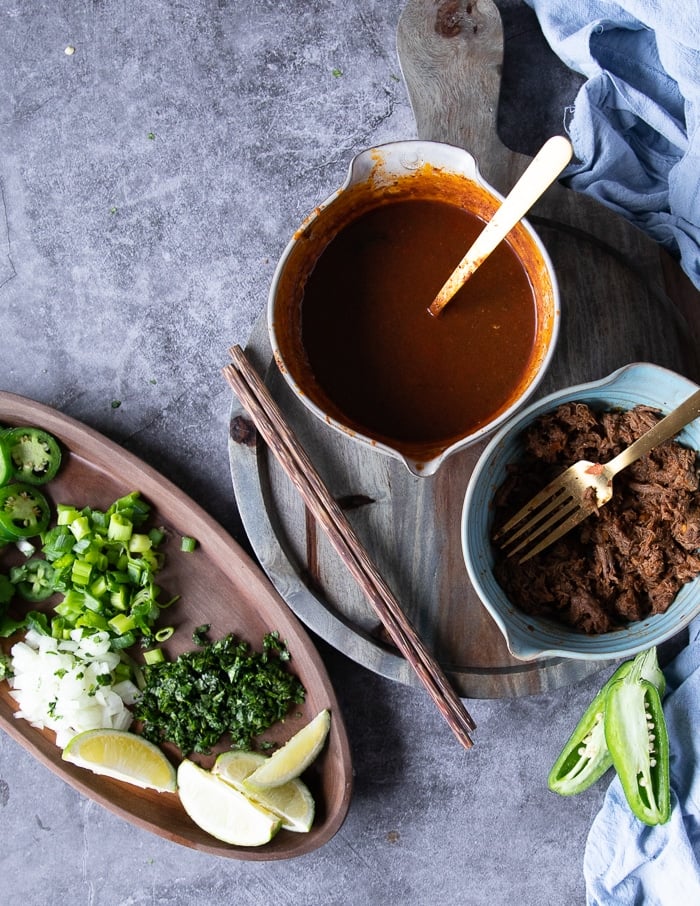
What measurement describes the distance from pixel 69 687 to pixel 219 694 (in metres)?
0.38

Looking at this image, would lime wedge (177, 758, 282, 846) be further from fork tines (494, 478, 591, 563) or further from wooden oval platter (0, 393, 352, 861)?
fork tines (494, 478, 591, 563)

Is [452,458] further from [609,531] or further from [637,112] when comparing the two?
[637,112]

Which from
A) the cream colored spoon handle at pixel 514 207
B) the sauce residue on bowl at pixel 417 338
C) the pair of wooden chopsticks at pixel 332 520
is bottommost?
the pair of wooden chopsticks at pixel 332 520

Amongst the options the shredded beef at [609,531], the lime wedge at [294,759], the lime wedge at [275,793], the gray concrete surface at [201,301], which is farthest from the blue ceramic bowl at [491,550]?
the lime wedge at [275,793]

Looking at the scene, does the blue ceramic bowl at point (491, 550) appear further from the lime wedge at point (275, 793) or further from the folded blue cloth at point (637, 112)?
the lime wedge at point (275, 793)

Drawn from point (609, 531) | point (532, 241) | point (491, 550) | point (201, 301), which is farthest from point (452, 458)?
point (201, 301)

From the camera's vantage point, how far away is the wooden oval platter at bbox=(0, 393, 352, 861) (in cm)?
190

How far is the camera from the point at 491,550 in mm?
1704

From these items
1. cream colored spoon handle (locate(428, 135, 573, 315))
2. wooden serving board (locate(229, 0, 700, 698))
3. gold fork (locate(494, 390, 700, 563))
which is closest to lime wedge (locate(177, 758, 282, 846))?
wooden serving board (locate(229, 0, 700, 698))

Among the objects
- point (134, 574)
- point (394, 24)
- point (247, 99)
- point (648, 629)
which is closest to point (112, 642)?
point (134, 574)

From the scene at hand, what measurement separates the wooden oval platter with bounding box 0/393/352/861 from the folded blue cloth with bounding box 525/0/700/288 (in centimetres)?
124

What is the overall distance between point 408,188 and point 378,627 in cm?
99

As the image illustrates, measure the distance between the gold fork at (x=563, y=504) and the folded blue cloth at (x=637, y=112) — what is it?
1.72ft

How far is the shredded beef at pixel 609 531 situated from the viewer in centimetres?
165
